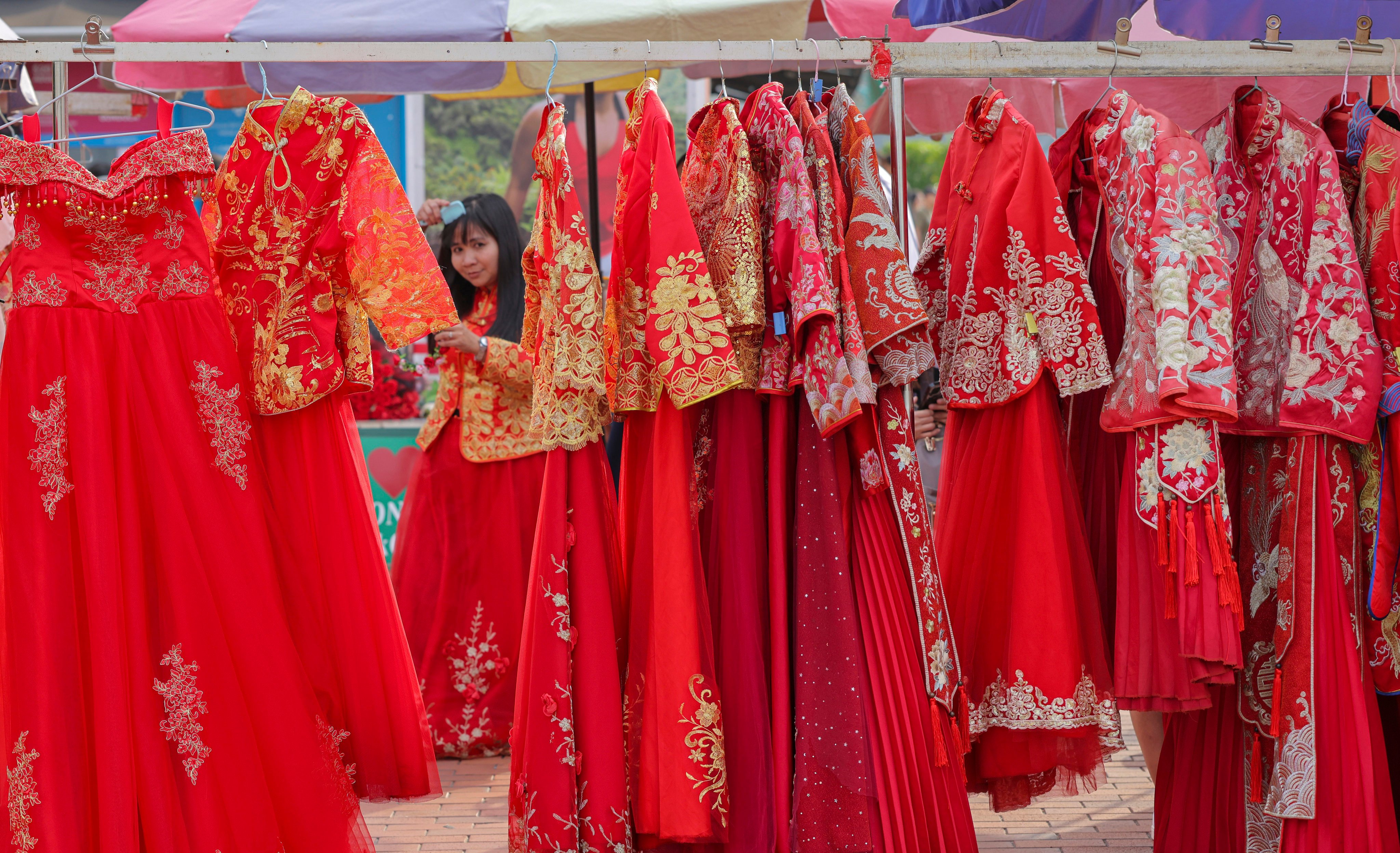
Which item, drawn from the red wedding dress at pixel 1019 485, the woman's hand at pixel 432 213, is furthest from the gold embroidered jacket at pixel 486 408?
the red wedding dress at pixel 1019 485

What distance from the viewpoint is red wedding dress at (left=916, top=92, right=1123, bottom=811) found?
7.18 ft

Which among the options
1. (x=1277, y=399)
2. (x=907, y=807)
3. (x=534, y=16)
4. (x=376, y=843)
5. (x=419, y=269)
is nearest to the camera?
(x=907, y=807)

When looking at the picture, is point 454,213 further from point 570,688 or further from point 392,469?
point 570,688

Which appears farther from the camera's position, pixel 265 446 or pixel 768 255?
pixel 265 446

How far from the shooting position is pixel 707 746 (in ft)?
6.73

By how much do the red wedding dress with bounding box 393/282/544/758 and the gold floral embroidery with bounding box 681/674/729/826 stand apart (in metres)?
1.59

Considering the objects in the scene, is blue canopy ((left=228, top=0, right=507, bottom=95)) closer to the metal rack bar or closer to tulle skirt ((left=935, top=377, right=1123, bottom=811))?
the metal rack bar

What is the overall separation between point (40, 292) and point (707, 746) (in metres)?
1.58

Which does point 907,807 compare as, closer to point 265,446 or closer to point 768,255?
point 768,255

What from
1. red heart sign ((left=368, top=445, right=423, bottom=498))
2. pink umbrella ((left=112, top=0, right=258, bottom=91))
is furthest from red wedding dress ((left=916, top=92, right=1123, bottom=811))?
red heart sign ((left=368, top=445, right=423, bottom=498))

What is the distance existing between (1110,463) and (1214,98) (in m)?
1.76

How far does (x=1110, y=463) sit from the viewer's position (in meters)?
2.39

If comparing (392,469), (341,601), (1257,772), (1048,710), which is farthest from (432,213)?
(1257,772)

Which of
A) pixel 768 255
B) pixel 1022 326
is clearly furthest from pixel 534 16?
pixel 1022 326
